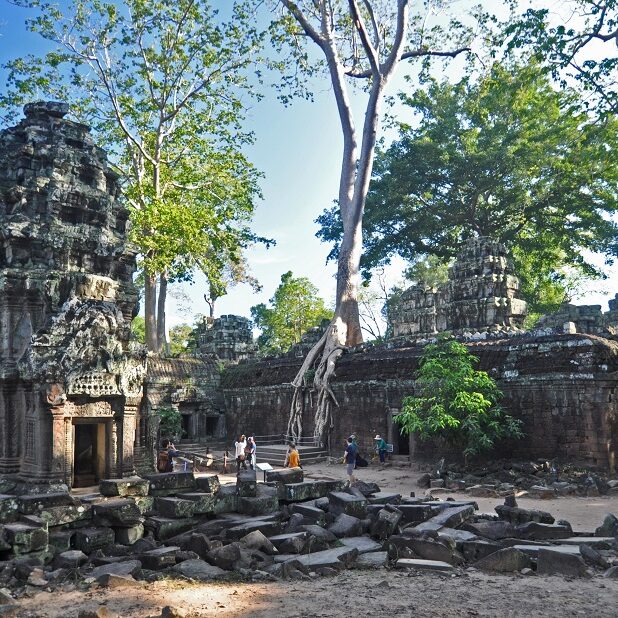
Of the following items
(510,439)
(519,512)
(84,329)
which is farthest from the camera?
(510,439)

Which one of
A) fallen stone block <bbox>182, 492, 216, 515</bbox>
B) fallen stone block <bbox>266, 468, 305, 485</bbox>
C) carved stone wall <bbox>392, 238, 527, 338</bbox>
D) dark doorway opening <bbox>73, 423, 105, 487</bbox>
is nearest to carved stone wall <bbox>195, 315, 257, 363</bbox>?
carved stone wall <bbox>392, 238, 527, 338</bbox>

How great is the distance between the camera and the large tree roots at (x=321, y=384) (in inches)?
708

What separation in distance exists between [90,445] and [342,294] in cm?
1186

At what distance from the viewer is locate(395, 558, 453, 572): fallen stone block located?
6055 mm

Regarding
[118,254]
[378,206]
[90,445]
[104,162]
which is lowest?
[90,445]

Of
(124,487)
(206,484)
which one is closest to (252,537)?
(206,484)

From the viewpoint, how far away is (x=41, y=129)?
11164 millimetres

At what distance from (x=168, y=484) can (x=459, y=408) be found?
21.8 ft

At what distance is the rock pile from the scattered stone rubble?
3.44 meters

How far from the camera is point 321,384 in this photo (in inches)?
719

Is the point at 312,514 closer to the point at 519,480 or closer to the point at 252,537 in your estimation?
the point at 252,537

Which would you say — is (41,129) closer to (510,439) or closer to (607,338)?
(510,439)

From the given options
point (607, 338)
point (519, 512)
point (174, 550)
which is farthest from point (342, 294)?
point (174, 550)

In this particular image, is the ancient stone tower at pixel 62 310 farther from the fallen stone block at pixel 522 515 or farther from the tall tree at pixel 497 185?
the tall tree at pixel 497 185
